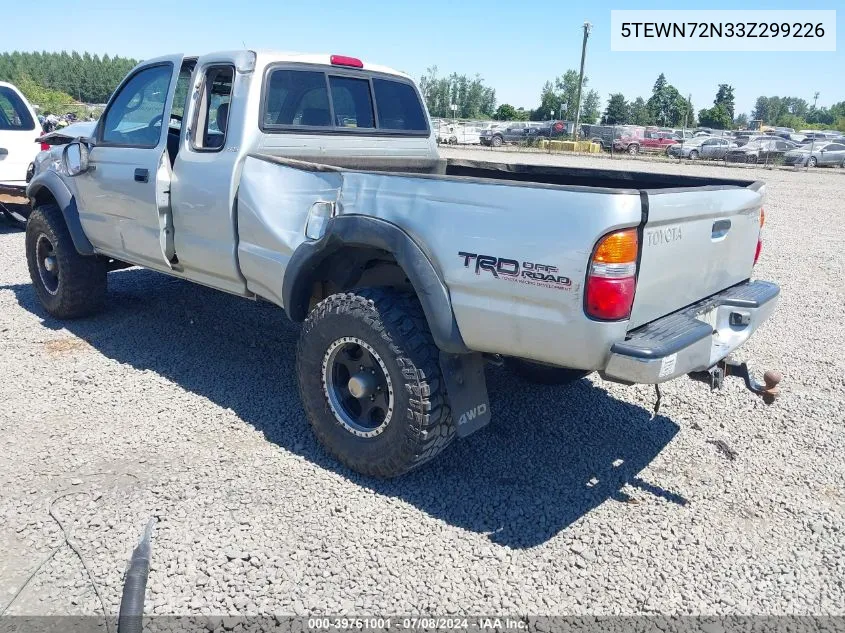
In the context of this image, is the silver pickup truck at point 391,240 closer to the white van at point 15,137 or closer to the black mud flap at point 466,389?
the black mud flap at point 466,389

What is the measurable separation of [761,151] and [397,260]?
3253 cm

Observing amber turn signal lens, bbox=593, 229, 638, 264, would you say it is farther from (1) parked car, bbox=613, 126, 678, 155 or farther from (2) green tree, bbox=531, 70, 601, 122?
(2) green tree, bbox=531, 70, 601, 122

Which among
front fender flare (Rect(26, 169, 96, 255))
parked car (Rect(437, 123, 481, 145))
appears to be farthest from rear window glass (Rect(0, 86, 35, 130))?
parked car (Rect(437, 123, 481, 145))

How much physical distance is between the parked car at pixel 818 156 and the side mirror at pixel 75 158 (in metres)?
31.2

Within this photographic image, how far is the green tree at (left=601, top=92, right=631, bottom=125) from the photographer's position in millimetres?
67312

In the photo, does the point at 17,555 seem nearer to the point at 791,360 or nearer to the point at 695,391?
the point at 695,391

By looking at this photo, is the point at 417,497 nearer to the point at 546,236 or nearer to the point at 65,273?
the point at 546,236

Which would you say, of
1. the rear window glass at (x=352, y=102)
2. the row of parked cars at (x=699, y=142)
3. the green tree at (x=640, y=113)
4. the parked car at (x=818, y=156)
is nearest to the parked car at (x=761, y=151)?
the row of parked cars at (x=699, y=142)

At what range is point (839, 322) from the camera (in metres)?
6.41

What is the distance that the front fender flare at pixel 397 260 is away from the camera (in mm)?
3066

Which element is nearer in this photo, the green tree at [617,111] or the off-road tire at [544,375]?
the off-road tire at [544,375]

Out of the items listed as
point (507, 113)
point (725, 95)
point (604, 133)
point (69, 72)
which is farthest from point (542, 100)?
point (69, 72)

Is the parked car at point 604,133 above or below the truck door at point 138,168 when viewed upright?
below

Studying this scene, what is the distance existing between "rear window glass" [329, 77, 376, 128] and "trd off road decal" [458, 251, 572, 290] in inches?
88.9
